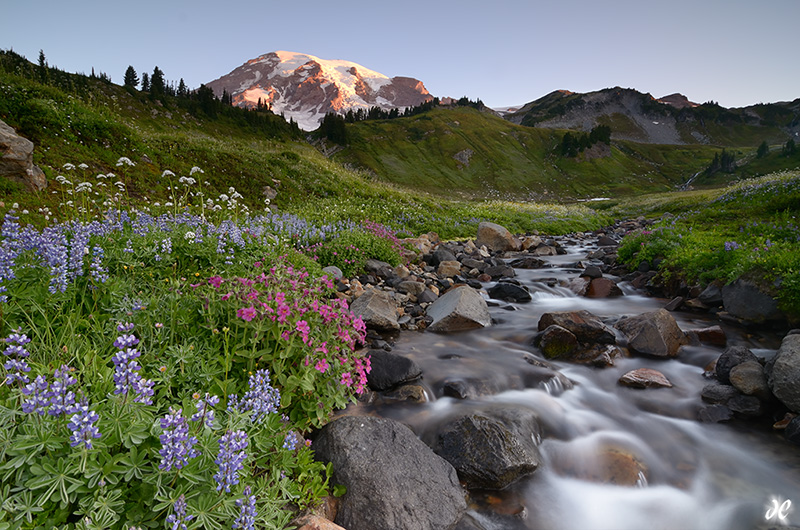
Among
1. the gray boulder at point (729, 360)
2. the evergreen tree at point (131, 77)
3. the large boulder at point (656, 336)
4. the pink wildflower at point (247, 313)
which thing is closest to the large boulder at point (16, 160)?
the pink wildflower at point (247, 313)

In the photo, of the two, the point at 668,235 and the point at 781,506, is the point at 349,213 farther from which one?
the point at 781,506

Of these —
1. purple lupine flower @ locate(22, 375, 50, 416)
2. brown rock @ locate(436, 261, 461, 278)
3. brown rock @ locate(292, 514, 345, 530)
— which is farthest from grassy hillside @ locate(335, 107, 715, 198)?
purple lupine flower @ locate(22, 375, 50, 416)

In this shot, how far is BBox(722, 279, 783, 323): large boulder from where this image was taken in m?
7.87

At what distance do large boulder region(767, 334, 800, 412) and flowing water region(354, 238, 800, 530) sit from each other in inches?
20.9

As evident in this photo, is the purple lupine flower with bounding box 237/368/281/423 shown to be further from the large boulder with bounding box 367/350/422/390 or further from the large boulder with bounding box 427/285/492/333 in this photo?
the large boulder with bounding box 427/285/492/333

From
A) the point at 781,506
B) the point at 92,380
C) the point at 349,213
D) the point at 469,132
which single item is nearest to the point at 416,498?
the point at 92,380

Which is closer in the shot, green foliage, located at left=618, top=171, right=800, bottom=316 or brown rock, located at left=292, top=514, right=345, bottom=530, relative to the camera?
brown rock, located at left=292, top=514, right=345, bottom=530

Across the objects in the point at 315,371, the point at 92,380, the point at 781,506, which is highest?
the point at 92,380

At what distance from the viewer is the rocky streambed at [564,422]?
4.07 meters

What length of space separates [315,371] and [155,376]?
148 centimetres

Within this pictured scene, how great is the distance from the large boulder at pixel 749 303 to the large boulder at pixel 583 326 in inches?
110

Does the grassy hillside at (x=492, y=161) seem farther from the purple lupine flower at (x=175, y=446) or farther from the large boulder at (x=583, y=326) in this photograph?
the purple lupine flower at (x=175, y=446)

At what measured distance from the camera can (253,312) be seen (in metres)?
3.75

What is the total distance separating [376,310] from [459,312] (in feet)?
6.56
